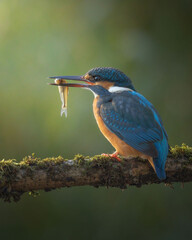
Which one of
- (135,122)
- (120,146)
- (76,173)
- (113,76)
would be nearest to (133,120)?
(135,122)

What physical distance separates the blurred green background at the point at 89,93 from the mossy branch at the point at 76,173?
1.75m

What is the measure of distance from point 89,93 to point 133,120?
5.45 ft

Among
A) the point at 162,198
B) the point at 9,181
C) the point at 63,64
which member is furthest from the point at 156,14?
the point at 9,181

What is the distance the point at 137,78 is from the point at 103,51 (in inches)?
23.7

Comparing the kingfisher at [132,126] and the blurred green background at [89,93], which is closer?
the kingfisher at [132,126]

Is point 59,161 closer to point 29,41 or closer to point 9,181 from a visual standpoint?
point 9,181

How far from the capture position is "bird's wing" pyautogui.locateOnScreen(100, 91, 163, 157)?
335 cm

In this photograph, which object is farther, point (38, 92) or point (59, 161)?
point (38, 92)

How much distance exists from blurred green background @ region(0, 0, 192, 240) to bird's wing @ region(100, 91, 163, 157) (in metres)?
1.26

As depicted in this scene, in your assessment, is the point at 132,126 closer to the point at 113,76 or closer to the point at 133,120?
the point at 133,120

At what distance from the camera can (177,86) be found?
5.01 meters

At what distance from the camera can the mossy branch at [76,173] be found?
2.82 m

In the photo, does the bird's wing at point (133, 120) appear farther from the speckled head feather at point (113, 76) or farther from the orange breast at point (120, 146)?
the speckled head feather at point (113, 76)

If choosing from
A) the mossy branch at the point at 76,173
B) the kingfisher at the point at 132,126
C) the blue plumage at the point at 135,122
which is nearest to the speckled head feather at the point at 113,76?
the kingfisher at the point at 132,126
